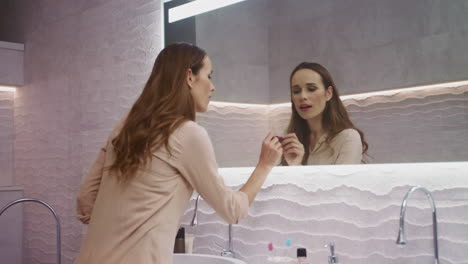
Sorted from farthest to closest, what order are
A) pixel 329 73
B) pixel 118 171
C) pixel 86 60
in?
pixel 86 60, pixel 329 73, pixel 118 171

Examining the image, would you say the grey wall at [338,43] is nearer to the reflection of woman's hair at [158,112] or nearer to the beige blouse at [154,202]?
the reflection of woman's hair at [158,112]

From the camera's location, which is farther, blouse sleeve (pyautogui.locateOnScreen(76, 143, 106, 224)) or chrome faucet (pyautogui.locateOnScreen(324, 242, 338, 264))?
chrome faucet (pyautogui.locateOnScreen(324, 242, 338, 264))

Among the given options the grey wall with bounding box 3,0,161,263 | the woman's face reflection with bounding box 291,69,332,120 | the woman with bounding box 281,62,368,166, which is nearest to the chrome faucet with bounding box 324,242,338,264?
the woman with bounding box 281,62,368,166

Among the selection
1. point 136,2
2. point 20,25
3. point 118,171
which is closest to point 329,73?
point 118,171

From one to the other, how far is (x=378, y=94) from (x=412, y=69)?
13cm

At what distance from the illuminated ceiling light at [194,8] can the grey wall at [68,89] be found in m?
0.13

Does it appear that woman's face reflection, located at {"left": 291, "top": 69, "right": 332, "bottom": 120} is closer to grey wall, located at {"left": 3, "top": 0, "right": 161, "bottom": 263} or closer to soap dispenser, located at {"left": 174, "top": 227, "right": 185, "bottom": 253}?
soap dispenser, located at {"left": 174, "top": 227, "right": 185, "bottom": 253}

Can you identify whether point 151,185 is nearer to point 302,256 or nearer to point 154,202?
point 154,202

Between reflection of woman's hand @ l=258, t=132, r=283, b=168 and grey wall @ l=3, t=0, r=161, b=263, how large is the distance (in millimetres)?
967

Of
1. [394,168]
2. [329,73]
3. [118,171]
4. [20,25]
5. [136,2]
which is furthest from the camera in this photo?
[20,25]

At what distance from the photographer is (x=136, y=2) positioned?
9.55 ft

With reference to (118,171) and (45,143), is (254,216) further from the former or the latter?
(45,143)

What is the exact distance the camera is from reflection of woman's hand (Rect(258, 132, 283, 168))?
188 centimetres

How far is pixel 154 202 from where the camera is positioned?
152 centimetres
